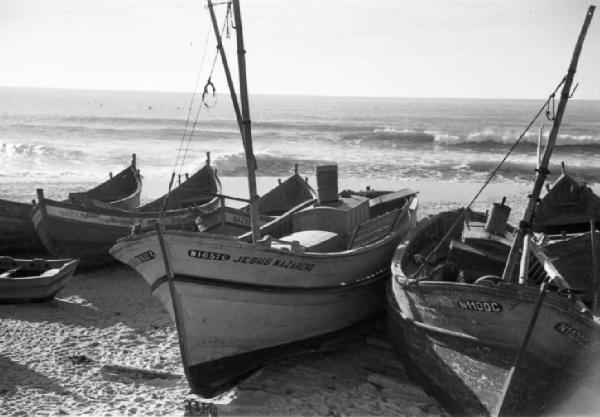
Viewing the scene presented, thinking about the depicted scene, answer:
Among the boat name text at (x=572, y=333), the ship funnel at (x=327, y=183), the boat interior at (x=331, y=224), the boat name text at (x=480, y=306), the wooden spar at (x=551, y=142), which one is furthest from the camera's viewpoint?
the ship funnel at (x=327, y=183)

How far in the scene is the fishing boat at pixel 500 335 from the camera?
7.16m

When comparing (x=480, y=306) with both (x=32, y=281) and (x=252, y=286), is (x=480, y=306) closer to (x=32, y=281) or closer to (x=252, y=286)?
(x=252, y=286)

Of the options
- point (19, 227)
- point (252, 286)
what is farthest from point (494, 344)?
point (19, 227)

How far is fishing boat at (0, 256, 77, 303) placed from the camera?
1230 centimetres

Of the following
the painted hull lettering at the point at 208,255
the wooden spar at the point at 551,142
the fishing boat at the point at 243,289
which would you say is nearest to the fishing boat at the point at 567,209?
the fishing boat at the point at 243,289

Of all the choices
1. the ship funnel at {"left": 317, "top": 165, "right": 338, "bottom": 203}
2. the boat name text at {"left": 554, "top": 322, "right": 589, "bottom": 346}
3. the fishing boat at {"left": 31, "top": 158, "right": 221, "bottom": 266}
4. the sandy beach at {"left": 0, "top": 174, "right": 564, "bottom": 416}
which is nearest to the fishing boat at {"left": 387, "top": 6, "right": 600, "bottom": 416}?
the boat name text at {"left": 554, "top": 322, "right": 589, "bottom": 346}

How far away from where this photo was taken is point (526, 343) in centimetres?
718

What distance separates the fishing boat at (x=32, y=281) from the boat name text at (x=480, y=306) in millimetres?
9188

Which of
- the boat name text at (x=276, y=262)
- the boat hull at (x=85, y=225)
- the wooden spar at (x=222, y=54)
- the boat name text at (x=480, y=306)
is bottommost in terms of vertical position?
the boat hull at (x=85, y=225)

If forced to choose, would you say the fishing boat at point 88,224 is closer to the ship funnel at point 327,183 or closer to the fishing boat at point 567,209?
the ship funnel at point 327,183

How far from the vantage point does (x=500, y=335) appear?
7.51 meters

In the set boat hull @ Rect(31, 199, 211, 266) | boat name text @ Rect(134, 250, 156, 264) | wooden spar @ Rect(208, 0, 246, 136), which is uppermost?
wooden spar @ Rect(208, 0, 246, 136)

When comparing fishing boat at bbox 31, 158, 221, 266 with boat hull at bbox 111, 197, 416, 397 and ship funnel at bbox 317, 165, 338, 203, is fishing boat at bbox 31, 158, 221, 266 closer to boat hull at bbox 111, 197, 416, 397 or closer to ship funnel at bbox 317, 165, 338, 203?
ship funnel at bbox 317, 165, 338, 203

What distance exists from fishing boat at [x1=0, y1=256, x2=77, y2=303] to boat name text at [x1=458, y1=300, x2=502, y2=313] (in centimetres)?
919
